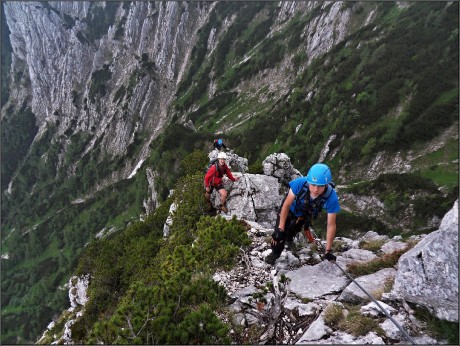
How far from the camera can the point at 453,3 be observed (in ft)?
311

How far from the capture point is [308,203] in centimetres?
1073

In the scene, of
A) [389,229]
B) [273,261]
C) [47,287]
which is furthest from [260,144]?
[47,287]

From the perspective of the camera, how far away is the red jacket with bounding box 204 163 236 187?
20.2 m

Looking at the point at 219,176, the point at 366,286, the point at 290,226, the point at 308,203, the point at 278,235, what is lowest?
the point at 366,286

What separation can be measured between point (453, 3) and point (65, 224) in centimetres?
21172

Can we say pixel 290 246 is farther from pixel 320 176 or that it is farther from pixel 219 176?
pixel 219 176

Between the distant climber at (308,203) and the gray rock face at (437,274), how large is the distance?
2545mm

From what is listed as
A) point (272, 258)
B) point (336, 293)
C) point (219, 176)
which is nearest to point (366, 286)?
point (336, 293)

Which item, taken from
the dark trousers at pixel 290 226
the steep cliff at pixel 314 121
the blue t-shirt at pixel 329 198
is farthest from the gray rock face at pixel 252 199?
the blue t-shirt at pixel 329 198

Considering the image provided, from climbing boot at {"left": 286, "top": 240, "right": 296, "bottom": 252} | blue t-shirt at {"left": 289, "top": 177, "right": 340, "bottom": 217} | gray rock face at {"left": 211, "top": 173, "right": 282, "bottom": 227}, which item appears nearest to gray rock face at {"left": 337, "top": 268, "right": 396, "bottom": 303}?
blue t-shirt at {"left": 289, "top": 177, "right": 340, "bottom": 217}

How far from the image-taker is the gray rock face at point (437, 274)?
7.73m

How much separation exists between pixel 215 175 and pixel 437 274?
1442 cm

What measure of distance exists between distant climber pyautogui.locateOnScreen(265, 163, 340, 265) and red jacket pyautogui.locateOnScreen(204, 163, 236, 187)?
8650mm

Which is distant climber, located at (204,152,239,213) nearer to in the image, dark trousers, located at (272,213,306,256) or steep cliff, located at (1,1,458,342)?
dark trousers, located at (272,213,306,256)
